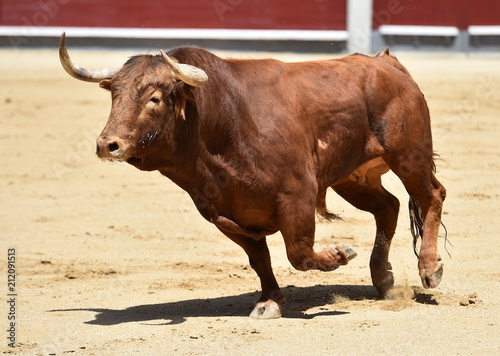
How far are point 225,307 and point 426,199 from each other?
47.9 inches

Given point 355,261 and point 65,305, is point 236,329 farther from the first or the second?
point 355,261

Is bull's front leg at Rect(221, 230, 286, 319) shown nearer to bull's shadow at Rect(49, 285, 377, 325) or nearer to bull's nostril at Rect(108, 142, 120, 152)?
bull's shadow at Rect(49, 285, 377, 325)

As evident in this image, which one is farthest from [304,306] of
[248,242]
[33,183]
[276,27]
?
[276,27]

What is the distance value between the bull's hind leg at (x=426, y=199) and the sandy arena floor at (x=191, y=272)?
16 cm

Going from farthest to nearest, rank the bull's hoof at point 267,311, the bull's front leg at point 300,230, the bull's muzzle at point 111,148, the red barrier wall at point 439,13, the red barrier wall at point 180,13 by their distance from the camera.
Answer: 1. the red barrier wall at point 180,13
2. the red barrier wall at point 439,13
3. the bull's hoof at point 267,311
4. the bull's front leg at point 300,230
5. the bull's muzzle at point 111,148

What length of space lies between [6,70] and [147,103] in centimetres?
931

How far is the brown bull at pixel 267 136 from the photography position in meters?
3.83

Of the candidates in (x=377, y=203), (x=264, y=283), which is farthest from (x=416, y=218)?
(x=264, y=283)

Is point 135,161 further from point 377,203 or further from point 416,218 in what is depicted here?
point 416,218

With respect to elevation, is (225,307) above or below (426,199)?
below

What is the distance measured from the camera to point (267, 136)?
13.2 ft

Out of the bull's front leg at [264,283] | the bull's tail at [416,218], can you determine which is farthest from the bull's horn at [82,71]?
the bull's tail at [416,218]

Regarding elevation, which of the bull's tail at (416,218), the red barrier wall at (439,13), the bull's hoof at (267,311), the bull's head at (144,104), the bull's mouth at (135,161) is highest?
the red barrier wall at (439,13)

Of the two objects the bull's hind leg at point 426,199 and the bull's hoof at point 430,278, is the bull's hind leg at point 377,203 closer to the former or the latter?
the bull's hind leg at point 426,199
